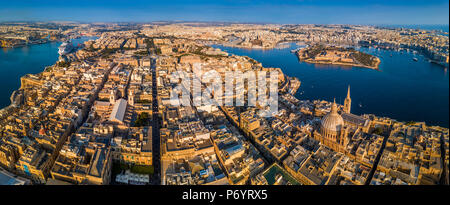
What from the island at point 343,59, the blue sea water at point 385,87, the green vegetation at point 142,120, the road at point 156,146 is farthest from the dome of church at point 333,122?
the island at point 343,59

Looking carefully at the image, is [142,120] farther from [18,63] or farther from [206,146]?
[18,63]

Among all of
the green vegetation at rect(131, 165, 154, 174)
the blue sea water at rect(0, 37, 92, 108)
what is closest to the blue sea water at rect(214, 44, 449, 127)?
the green vegetation at rect(131, 165, 154, 174)

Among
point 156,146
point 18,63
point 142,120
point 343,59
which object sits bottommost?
point 156,146

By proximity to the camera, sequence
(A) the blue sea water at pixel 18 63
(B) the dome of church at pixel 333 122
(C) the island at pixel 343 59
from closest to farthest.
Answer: (B) the dome of church at pixel 333 122 < (A) the blue sea water at pixel 18 63 < (C) the island at pixel 343 59

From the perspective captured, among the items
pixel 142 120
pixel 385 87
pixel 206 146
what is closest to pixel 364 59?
pixel 385 87

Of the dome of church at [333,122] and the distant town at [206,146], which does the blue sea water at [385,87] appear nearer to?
the distant town at [206,146]

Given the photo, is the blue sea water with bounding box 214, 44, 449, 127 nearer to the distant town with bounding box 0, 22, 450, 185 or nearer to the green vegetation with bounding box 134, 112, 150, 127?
the distant town with bounding box 0, 22, 450, 185

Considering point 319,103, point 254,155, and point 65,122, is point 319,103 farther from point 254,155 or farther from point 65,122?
point 65,122
